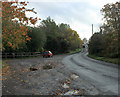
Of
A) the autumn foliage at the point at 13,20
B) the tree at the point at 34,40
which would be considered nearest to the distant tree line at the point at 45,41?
the tree at the point at 34,40

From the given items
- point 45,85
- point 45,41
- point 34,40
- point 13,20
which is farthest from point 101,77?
point 45,41

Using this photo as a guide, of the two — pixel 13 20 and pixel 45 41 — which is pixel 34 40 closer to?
pixel 45 41

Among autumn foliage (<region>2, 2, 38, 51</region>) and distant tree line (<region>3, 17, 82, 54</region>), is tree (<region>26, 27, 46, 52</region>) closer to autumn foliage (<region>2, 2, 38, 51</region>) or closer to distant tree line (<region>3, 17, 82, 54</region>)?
distant tree line (<region>3, 17, 82, 54</region>)

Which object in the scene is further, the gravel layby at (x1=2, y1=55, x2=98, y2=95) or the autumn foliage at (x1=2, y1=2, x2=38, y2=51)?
the autumn foliage at (x1=2, y1=2, x2=38, y2=51)

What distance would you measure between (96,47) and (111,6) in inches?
700

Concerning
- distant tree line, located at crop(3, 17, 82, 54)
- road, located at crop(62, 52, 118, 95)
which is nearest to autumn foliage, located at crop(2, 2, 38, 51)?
road, located at crop(62, 52, 118, 95)

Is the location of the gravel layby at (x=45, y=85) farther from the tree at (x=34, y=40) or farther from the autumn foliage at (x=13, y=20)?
the tree at (x=34, y=40)

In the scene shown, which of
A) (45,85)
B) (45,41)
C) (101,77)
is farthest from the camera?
(45,41)

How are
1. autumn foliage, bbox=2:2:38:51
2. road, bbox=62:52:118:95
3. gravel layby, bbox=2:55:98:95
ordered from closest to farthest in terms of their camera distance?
gravel layby, bbox=2:55:98:95, road, bbox=62:52:118:95, autumn foliage, bbox=2:2:38:51

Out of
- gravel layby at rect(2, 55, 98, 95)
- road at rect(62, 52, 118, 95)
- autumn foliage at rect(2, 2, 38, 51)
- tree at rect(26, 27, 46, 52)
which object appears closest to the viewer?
gravel layby at rect(2, 55, 98, 95)

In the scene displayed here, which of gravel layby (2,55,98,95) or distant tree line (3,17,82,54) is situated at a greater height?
distant tree line (3,17,82,54)

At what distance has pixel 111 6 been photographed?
22.8 meters

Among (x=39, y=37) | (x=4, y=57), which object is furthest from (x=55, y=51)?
(x=4, y=57)

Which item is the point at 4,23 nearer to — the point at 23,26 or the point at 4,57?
the point at 23,26
